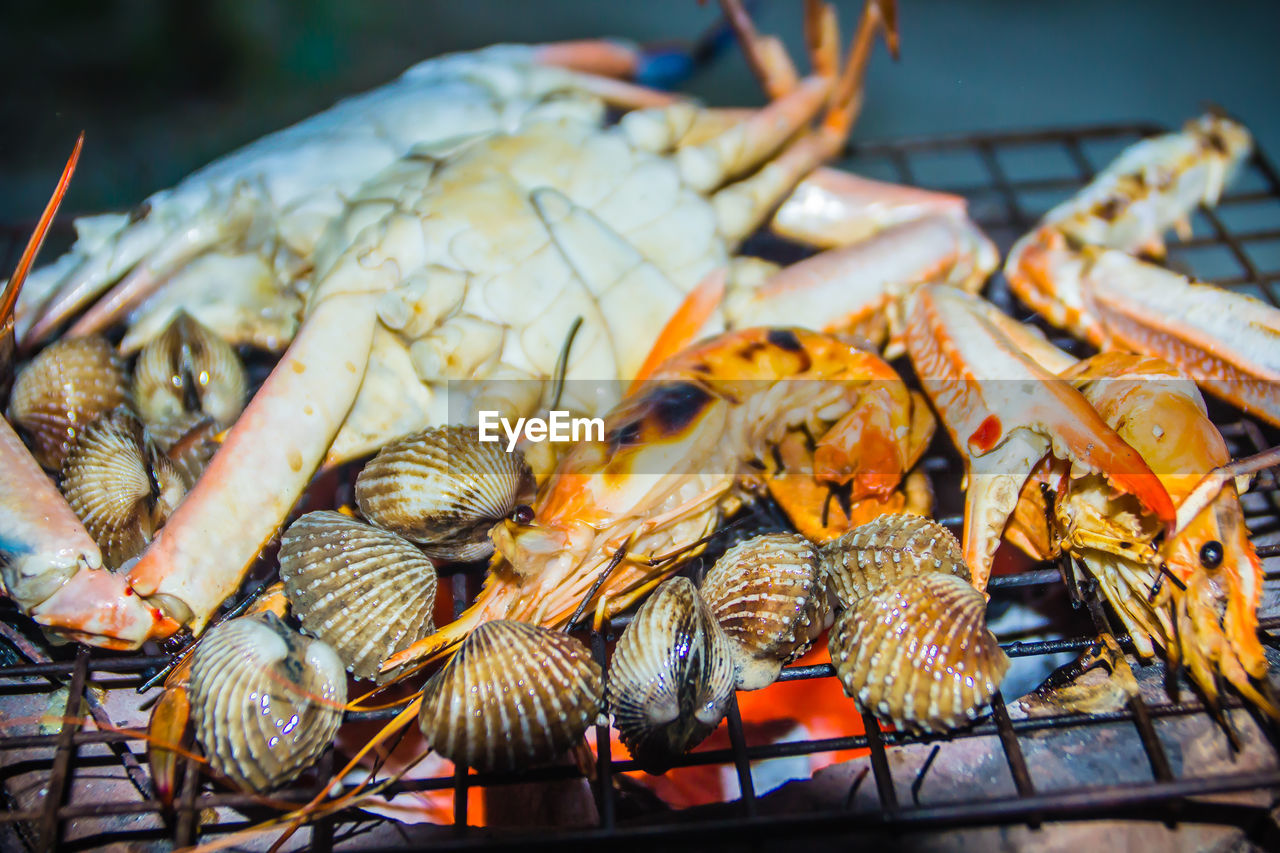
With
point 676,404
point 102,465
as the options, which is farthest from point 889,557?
point 102,465

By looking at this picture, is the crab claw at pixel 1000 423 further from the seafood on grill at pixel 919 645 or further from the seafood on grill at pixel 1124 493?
the seafood on grill at pixel 919 645

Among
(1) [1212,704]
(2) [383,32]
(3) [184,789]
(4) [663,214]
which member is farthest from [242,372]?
(2) [383,32]

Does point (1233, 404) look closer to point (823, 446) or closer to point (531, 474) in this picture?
point (823, 446)

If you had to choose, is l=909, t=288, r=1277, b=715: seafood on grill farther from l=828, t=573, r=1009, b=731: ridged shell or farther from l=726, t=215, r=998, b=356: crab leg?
l=726, t=215, r=998, b=356: crab leg

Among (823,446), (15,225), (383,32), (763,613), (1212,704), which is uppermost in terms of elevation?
(383,32)

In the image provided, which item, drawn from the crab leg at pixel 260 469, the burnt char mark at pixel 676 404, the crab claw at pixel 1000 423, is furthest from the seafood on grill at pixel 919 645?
the crab leg at pixel 260 469

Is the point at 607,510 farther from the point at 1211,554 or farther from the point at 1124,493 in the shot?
the point at 1211,554
